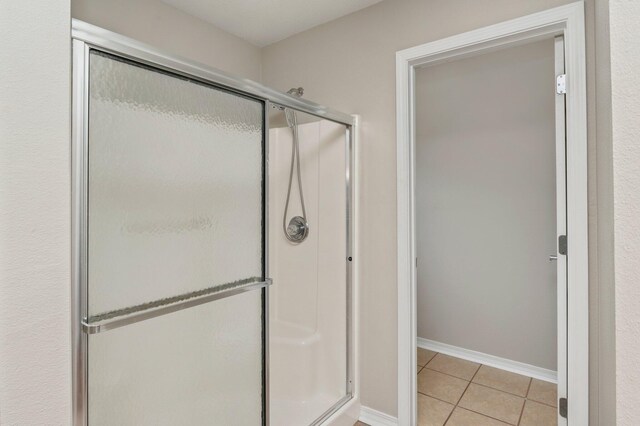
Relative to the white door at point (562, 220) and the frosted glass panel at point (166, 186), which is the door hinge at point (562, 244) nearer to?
the white door at point (562, 220)

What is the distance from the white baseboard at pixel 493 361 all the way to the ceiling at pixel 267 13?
8.63 ft

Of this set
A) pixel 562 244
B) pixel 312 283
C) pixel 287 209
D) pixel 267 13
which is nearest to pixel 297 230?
pixel 287 209

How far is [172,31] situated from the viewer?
6.79ft

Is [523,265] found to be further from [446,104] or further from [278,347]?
[278,347]

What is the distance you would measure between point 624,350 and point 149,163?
1.32m

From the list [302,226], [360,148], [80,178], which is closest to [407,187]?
[360,148]

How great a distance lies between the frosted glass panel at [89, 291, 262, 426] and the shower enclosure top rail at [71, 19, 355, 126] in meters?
0.82

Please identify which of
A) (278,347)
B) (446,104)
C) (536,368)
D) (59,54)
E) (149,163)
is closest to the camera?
(59,54)

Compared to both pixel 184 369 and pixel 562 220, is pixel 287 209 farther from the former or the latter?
pixel 562 220

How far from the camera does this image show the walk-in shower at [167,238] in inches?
38.7

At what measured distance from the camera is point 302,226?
2.29 metres

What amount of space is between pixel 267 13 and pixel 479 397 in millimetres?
2782

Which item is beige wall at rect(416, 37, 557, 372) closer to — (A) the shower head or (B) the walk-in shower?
(A) the shower head

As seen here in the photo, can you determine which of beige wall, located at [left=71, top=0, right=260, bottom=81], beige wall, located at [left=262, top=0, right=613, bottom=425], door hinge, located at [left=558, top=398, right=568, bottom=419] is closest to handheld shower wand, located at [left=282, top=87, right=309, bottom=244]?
beige wall, located at [left=262, top=0, right=613, bottom=425]
